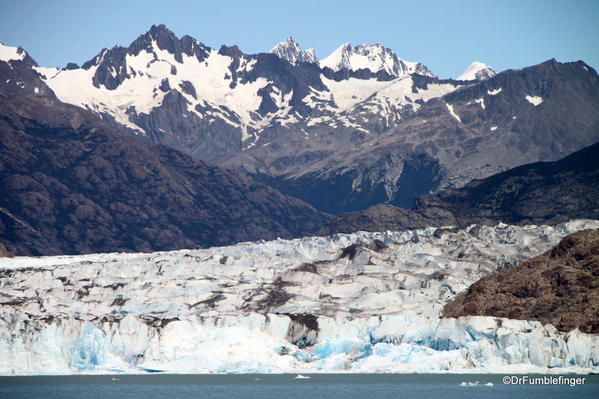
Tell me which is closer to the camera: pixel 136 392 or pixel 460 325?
pixel 136 392

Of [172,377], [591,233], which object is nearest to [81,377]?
[172,377]

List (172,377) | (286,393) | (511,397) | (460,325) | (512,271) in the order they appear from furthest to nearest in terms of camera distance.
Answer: (512,271) → (172,377) → (460,325) → (286,393) → (511,397)

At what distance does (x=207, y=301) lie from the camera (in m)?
198

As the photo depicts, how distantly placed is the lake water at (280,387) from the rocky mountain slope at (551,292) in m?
19.7

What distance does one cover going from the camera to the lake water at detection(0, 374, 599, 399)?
426 ft

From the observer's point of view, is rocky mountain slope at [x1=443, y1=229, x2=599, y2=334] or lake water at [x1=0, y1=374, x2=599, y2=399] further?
rocky mountain slope at [x1=443, y1=229, x2=599, y2=334]

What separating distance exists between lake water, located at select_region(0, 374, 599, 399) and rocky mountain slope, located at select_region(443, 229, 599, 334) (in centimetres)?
1968

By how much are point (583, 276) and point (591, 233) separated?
72.2ft

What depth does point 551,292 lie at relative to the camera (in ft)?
551

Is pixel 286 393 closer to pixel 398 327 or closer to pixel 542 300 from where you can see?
pixel 398 327

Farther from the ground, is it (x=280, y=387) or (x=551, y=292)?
(x=551, y=292)

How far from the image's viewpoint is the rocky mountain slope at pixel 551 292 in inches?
6206

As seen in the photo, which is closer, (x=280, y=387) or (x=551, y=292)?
(x=280, y=387)

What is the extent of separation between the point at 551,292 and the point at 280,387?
162 ft
